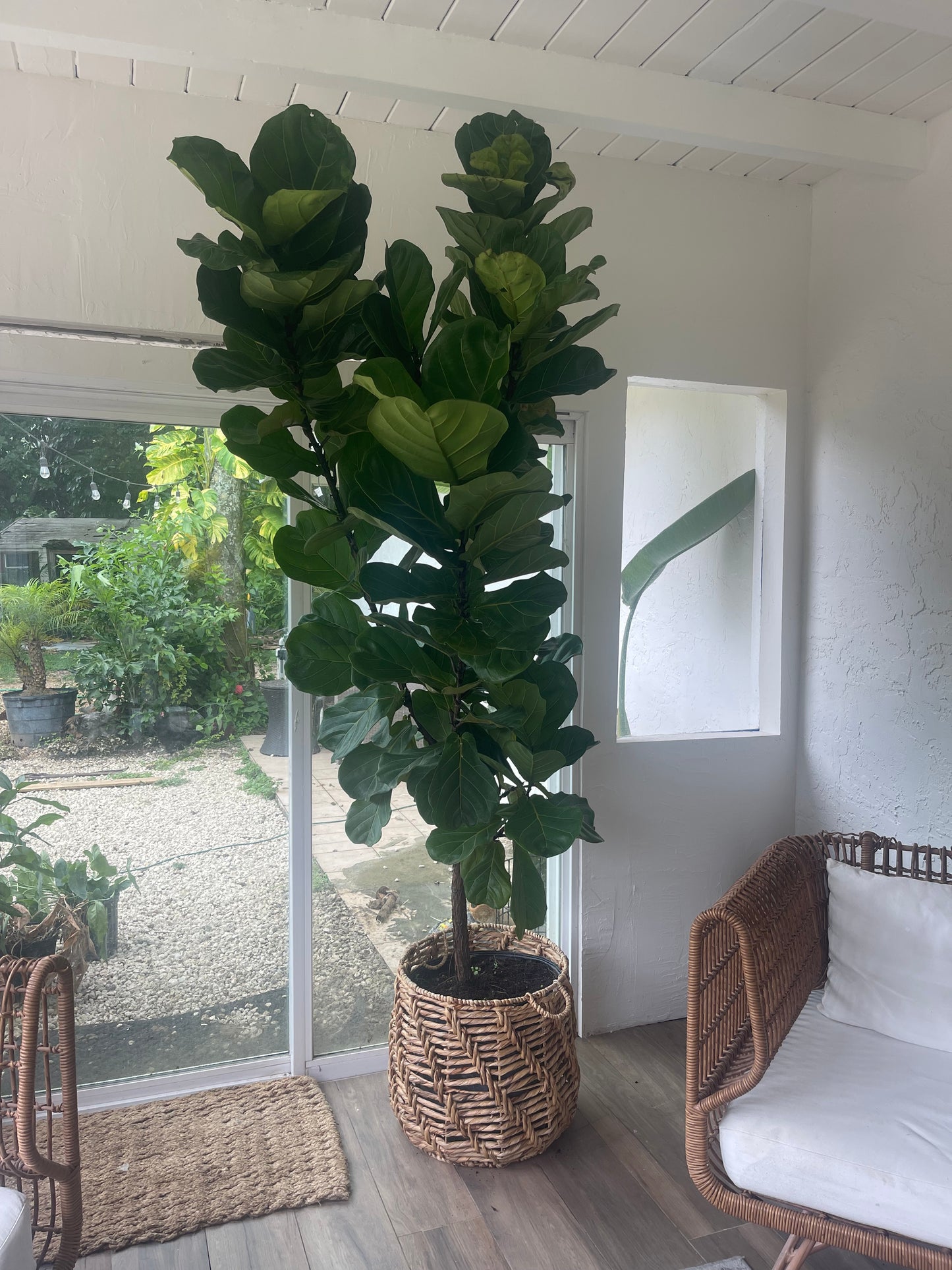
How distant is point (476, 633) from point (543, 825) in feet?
1.51

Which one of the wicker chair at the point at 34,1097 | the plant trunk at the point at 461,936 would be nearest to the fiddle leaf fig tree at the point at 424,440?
the plant trunk at the point at 461,936

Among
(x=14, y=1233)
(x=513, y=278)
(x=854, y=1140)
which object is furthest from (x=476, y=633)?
(x=14, y=1233)

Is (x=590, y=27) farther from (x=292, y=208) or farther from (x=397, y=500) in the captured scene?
(x=397, y=500)

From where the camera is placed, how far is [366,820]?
6.77 feet

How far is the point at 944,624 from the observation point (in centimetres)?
236

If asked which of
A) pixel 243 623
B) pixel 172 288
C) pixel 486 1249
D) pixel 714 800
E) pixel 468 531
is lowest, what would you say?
pixel 486 1249

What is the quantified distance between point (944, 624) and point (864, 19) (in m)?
1.40

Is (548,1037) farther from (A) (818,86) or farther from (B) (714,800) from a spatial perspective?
(A) (818,86)

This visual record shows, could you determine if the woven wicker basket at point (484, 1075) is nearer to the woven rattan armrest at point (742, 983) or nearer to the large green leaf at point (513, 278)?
the woven rattan armrest at point (742, 983)

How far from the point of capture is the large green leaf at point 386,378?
165 centimetres

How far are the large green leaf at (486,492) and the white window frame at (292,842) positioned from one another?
823mm

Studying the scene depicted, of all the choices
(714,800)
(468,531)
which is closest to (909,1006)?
(714,800)

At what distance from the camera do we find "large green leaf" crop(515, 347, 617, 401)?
1950 mm

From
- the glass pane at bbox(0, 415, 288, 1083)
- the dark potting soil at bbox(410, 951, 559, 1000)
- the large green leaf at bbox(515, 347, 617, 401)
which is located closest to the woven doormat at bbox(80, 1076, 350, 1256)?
the glass pane at bbox(0, 415, 288, 1083)
